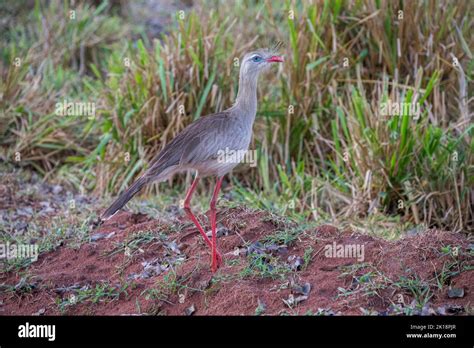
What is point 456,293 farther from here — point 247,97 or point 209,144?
point 247,97

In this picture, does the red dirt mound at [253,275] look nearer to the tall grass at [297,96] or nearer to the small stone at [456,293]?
the small stone at [456,293]

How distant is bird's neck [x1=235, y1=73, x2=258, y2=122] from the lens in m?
5.15

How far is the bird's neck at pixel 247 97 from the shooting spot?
5.15m

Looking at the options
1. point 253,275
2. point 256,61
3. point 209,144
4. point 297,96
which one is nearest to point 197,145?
point 209,144

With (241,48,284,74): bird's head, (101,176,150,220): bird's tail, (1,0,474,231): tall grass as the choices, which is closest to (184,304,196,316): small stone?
(101,176,150,220): bird's tail

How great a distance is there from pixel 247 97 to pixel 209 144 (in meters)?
0.49

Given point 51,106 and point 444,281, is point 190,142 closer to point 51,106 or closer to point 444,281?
point 444,281

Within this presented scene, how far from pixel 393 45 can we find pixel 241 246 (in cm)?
303

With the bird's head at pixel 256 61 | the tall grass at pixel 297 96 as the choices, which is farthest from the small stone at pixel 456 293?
the tall grass at pixel 297 96

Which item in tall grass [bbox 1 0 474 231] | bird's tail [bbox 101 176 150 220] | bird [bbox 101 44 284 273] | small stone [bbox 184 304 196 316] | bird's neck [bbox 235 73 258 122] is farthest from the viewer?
tall grass [bbox 1 0 474 231]

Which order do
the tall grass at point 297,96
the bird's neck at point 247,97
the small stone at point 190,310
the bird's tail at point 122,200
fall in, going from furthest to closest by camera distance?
the tall grass at point 297,96
the bird's neck at point 247,97
the bird's tail at point 122,200
the small stone at point 190,310

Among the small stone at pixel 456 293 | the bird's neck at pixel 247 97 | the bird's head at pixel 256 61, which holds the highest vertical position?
the bird's head at pixel 256 61

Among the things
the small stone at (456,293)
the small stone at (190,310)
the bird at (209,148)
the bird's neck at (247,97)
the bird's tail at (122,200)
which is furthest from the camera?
the bird's neck at (247,97)

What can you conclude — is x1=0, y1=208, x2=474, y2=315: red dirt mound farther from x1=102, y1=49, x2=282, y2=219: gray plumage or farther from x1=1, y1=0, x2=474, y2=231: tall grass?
x1=1, y1=0, x2=474, y2=231: tall grass
